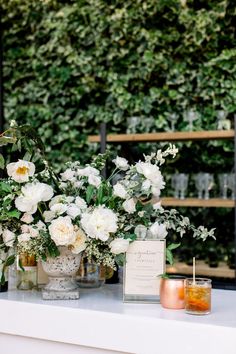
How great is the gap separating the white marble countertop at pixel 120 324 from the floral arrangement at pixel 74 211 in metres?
0.12

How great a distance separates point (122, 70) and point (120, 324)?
293 cm

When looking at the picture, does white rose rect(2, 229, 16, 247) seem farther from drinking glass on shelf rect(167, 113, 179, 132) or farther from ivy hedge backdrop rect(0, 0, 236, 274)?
drinking glass on shelf rect(167, 113, 179, 132)

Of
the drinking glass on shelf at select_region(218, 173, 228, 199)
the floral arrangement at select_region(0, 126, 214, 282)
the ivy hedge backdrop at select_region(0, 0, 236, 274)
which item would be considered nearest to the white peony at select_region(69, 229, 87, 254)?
the floral arrangement at select_region(0, 126, 214, 282)

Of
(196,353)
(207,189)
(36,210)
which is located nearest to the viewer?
(196,353)

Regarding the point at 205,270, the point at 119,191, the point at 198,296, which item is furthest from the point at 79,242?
the point at 205,270

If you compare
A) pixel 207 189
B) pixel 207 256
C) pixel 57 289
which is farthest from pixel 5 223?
pixel 207 256

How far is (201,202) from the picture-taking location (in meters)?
3.43

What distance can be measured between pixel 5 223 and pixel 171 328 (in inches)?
21.1

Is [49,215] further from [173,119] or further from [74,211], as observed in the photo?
[173,119]

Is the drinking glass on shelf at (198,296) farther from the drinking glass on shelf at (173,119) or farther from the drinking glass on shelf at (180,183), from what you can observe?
the drinking glass on shelf at (173,119)

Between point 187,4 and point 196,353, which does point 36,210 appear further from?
point 187,4

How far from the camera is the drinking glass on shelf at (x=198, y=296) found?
1.38 m

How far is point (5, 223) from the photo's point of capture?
1589 millimetres

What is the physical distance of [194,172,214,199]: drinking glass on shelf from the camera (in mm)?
3545
